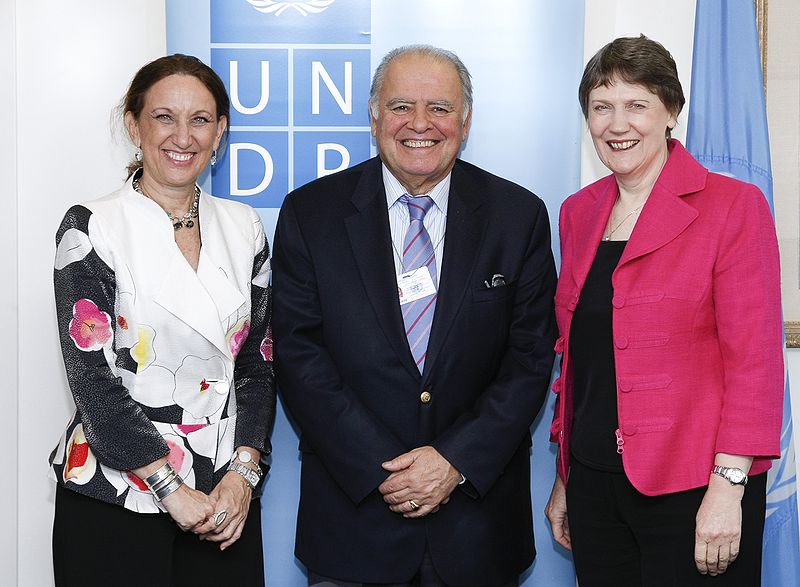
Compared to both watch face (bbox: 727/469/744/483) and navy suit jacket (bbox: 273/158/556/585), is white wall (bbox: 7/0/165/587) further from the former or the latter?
watch face (bbox: 727/469/744/483)

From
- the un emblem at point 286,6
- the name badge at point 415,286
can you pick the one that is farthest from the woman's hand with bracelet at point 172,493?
Result: the un emblem at point 286,6

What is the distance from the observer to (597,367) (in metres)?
2.08

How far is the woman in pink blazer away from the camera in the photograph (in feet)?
6.18

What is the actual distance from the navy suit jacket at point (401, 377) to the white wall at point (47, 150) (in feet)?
2.81

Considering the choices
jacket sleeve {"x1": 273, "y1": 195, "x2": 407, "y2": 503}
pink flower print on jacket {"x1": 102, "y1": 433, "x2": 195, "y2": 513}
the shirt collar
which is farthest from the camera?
the shirt collar

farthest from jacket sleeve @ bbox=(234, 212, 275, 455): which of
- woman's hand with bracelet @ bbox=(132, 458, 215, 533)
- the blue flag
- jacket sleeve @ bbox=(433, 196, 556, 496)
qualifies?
the blue flag

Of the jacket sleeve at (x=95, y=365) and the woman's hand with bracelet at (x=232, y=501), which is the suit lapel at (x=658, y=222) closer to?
the woman's hand with bracelet at (x=232, y=501)

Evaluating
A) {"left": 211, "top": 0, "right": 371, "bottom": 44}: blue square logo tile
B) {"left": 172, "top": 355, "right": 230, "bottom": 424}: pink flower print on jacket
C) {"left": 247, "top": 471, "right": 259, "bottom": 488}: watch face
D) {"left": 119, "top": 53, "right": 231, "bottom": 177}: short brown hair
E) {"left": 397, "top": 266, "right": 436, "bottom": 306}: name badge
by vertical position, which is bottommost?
{"left": 247, "top": 471, "right": 259, "bottom": 488}: watch face

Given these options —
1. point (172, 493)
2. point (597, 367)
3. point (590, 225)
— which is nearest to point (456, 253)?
point (590, 225)

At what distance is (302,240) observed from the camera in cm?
236

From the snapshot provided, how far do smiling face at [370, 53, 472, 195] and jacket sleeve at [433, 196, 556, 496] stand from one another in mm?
342

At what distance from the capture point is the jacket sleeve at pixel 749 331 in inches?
73.4

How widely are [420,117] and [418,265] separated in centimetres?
40

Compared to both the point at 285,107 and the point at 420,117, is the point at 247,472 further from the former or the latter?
the point at 285,107
